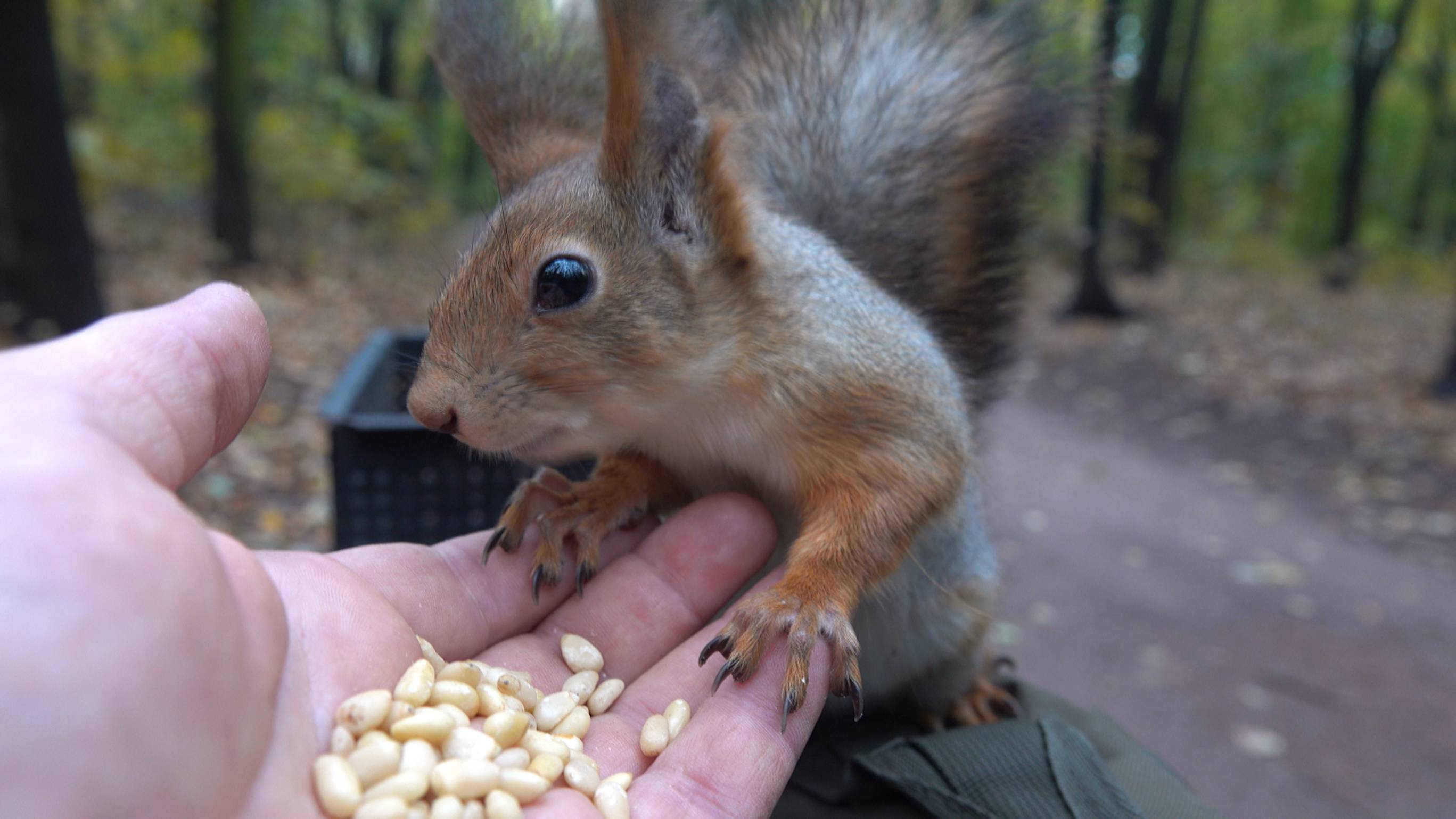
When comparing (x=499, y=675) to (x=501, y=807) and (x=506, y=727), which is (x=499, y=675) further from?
(x=501, y=807)

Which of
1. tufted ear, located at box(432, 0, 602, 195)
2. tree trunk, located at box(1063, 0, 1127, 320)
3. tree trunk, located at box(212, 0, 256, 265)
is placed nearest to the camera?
tufted ear, located at box(432, 0, 602, 195)

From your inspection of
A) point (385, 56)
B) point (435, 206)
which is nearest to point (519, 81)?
point (435, 206)

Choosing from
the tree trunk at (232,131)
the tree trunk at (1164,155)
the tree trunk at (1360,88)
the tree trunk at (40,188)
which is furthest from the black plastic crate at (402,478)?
the tree trunk at (1360,88)

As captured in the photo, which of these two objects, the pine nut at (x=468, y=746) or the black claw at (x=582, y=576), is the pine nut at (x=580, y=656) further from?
the pine nut at (x=468, y=746)

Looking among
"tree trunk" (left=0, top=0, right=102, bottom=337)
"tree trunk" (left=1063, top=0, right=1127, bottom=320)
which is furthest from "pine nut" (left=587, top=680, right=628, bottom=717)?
"tree trunk" (left=1063, top=0, right=1127, bottom=320)

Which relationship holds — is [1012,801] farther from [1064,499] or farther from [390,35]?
[390,35]

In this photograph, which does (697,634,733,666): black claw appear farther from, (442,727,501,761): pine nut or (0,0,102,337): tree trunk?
(0,0,102,337): tree trunk
